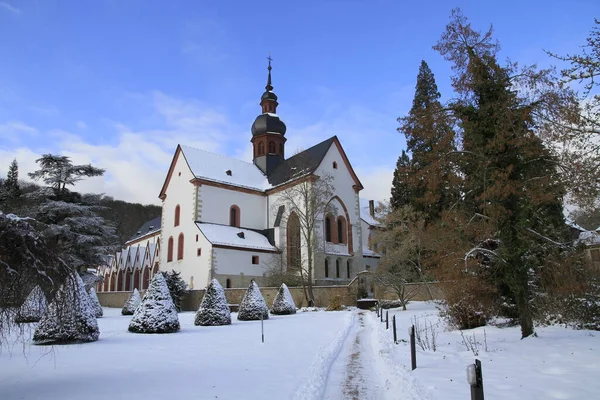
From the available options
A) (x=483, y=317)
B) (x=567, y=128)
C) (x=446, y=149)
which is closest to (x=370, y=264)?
(x=483, y=317)

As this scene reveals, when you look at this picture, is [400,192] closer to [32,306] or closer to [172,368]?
[172,368]

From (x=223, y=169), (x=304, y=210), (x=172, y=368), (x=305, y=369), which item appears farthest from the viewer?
(x=223, y=169)

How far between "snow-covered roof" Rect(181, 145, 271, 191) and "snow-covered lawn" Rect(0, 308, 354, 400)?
2697 centimetres

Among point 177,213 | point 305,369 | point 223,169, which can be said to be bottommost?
point 305,369

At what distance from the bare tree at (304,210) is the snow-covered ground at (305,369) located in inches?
787

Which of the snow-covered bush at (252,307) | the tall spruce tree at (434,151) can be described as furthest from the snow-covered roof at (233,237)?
the tall spruce tree at (434,151)

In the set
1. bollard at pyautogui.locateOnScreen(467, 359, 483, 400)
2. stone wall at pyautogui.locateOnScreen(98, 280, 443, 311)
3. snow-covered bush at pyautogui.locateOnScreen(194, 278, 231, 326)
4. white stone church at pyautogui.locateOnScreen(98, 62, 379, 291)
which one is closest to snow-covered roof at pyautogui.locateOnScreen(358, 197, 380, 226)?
white stone church at pyautogui.locateOnScreen(98, 62, 379, 291)

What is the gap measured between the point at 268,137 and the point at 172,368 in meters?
39.3

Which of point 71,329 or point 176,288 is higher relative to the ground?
point 176,288

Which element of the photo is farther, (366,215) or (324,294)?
(366,215)

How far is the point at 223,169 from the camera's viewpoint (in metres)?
42.2

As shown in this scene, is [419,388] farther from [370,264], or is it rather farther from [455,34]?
[370,264]

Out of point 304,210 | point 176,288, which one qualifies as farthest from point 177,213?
point 304,210

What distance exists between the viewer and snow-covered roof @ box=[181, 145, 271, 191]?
4025 cm
